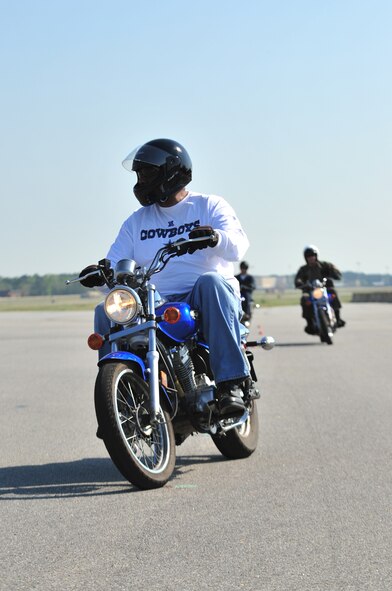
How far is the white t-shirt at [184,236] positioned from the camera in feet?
21.2

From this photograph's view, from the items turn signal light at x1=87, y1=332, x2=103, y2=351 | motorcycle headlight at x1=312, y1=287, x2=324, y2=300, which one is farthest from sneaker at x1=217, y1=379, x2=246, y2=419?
motorcycle headlight at x1=312, y1=287, x2=324, y2=300

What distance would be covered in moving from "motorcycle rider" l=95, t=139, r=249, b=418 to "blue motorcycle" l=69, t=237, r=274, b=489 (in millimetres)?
121

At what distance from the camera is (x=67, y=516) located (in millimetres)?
5074

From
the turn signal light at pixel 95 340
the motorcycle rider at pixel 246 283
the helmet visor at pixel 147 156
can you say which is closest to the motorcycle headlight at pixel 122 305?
the turn signal light at pixel 95 340

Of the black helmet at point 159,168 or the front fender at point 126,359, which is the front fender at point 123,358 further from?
the black helmet at point 159,168

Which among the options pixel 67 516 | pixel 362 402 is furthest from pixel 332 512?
pixel 362 402

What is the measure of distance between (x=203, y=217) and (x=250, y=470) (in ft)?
4.99

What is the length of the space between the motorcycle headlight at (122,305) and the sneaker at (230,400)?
31.1 inches

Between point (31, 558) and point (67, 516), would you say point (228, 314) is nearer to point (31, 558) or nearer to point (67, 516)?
point (67, 516)

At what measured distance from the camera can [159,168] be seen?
6.54m

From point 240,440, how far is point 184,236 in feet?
4.25

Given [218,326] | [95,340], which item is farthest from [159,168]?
[95,340]

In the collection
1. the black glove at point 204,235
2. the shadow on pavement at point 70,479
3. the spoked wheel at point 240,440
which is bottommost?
the shadow on pavement at point 70,479

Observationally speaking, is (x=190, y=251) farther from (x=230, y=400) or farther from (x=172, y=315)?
(x=230, y=400)
